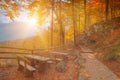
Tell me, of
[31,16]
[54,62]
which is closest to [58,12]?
[31,16]

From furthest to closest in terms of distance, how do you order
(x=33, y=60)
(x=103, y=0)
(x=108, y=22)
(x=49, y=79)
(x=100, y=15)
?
1. (x=100, y=15)
2. (x=103, y=0)
3. (x=108, y=22)
4. (x=33, y=60)
5. (x=49, y=79)

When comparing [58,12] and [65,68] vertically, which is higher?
[58,12]

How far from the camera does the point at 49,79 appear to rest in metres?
11.1

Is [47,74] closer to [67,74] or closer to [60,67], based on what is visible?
[60,67]

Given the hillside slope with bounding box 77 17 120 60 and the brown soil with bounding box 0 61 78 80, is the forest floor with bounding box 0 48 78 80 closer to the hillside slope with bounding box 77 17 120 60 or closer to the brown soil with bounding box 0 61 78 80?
the brown soil with bounding box 0 61 78 80

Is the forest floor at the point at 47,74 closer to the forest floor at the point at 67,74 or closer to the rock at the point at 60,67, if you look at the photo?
the forest floor at the point at 67,74

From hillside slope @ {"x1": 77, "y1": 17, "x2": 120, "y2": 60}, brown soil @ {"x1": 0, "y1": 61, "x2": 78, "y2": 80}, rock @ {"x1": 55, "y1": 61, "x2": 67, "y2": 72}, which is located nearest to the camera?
brown soil @ {"x1": 0, "y1": 61, "x2": 78, "y2": 80}

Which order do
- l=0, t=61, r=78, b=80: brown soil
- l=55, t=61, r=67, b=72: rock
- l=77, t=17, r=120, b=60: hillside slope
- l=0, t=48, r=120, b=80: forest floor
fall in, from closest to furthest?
l=0, t=48, r=120, b=80: forest floor → l=0, t=61, r=78, b=80: brown soil → l=55, t=61, r=67, b=72: rock → l=77, t=17, r=120, b=60: hillside slope

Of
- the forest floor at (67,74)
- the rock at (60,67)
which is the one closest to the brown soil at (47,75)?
the forest floor at (67,74)

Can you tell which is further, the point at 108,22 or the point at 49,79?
the point at 108,22

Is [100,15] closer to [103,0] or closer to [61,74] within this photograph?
[103,0]

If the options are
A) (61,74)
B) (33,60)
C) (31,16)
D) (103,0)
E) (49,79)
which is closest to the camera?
(49,79)

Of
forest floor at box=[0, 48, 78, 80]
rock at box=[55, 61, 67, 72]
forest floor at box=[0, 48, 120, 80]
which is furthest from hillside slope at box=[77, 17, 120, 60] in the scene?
forest floor at box=[0, 48, 120, 80]

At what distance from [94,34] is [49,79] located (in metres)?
16.5
